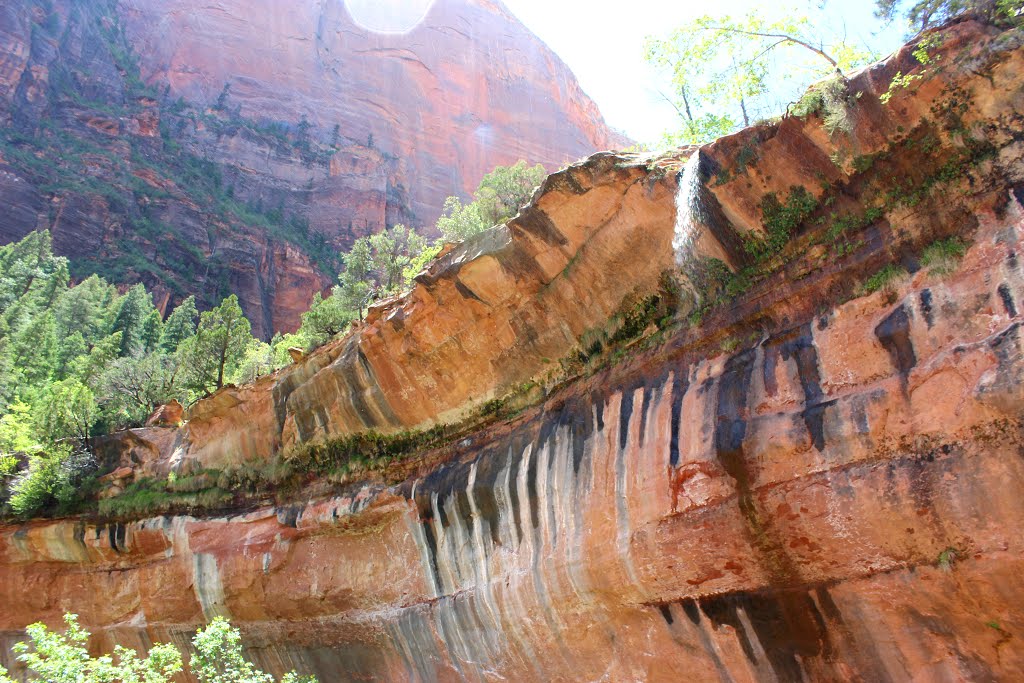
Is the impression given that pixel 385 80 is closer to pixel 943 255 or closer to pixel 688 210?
pixel 688 210

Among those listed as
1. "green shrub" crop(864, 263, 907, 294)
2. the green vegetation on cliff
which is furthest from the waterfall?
the green vegetation on cliff

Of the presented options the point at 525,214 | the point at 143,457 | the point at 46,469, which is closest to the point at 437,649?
the point at 525,214

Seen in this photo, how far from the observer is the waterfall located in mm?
11031

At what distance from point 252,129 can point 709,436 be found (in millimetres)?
75044

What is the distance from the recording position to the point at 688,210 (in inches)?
443

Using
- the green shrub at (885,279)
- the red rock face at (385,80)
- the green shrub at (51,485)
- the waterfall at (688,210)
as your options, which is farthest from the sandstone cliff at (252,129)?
the green shrub at (885,279)

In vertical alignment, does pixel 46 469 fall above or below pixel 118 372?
below

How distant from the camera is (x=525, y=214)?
1335 cm

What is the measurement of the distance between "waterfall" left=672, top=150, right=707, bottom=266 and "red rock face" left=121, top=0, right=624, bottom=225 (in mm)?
66220

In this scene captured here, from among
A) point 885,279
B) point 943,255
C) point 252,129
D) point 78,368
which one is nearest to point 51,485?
point 78,368

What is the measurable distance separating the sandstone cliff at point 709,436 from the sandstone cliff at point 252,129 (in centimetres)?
4610

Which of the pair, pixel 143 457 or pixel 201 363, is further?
pixel 201 363

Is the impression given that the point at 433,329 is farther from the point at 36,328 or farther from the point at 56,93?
the point at 56,93

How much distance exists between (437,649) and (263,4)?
88.3 metres
